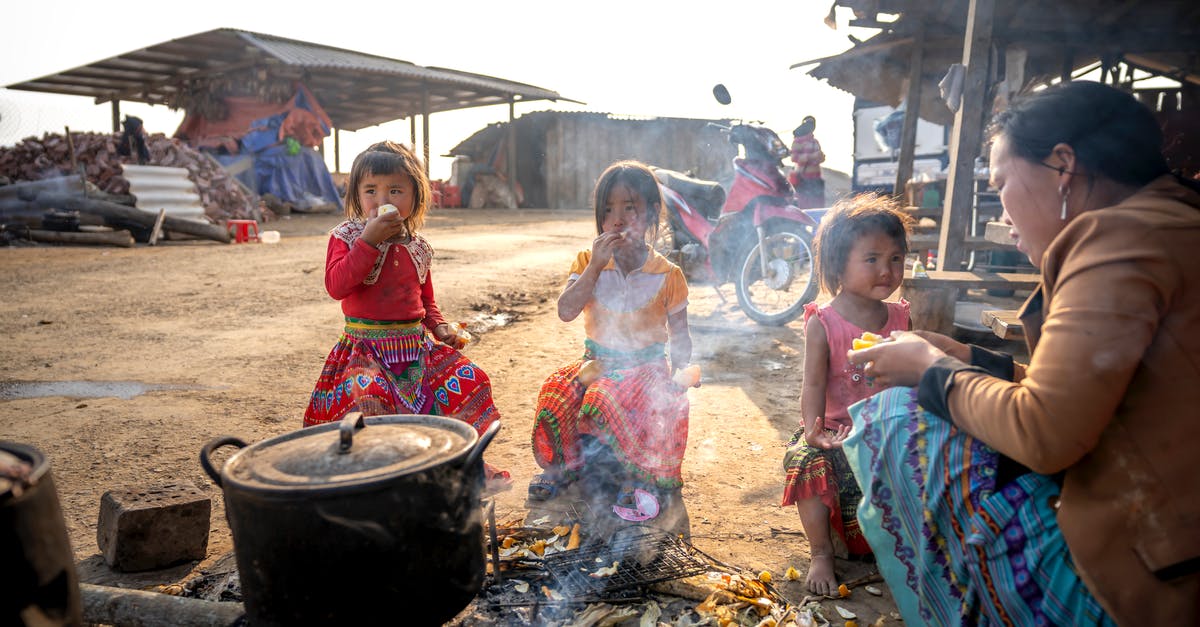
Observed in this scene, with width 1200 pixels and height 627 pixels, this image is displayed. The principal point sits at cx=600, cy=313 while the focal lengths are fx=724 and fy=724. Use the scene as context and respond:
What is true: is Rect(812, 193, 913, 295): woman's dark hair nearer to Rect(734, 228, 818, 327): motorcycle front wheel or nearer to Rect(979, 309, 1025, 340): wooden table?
Rect(979, 309, 1025, 340): wooden table

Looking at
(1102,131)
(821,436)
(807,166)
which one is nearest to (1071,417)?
(1102,131)

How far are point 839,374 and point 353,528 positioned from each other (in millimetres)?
1709

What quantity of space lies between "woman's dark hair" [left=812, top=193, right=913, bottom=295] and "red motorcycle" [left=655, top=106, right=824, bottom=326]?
3.00 m

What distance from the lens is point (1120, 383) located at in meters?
1.31

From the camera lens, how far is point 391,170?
9.19 feet


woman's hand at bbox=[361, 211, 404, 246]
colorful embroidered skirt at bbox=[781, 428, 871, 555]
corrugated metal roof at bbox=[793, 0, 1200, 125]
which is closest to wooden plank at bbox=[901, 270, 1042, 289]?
colorful embroidered skirt at bbox=[781, 428, 871, 555]

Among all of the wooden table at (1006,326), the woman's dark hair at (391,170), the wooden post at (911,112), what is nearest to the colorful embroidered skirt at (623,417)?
the woman's dark hair at (391,170)

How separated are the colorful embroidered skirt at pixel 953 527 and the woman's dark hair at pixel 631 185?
4.52 feet

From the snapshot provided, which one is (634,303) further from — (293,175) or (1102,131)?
(293,175)

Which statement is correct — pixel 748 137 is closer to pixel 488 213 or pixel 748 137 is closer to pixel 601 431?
pixel 601 431

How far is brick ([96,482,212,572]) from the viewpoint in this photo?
2.33 metres

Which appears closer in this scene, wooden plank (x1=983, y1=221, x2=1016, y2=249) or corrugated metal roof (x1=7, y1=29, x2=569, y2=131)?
wooden plank (x1=983, y1=221, x2=1016, y2=249)

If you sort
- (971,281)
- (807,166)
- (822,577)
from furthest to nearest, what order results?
(807,166) → (971,281) → (822,577)

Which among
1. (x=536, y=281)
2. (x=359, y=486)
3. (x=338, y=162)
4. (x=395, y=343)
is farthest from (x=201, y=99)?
(x=359, y=486)
